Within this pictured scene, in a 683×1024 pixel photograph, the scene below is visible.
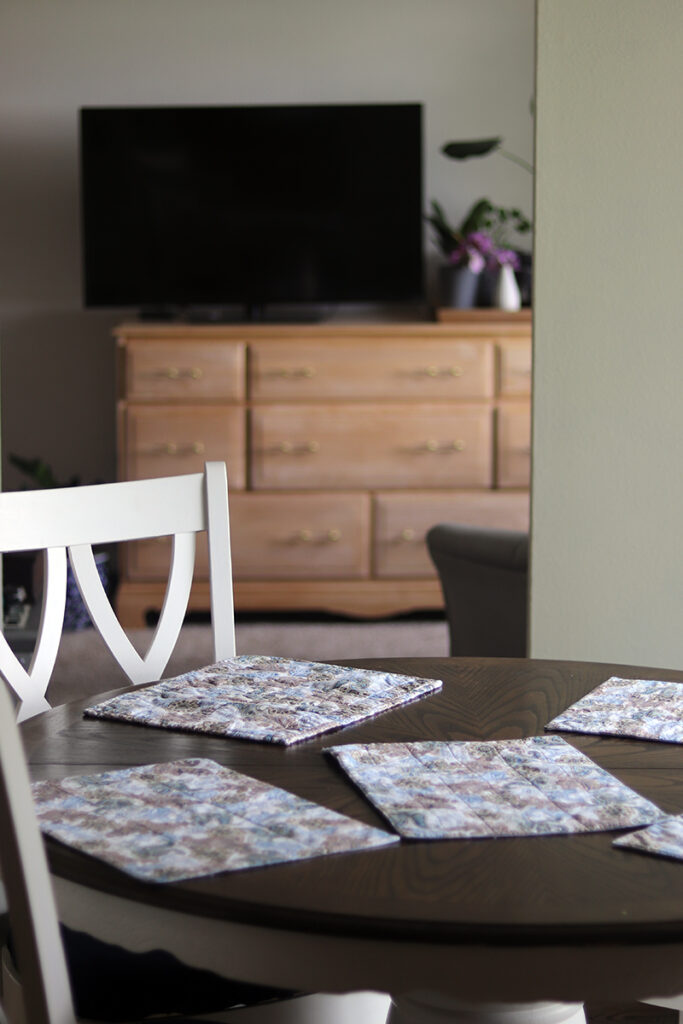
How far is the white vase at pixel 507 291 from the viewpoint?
15.1 feet

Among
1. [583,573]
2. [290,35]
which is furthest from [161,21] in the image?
[583,573]

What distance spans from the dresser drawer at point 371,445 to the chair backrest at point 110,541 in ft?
9.12

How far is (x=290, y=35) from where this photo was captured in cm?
497

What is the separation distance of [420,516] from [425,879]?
12.2 feet

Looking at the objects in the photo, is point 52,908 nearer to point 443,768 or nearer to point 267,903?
point 267,903

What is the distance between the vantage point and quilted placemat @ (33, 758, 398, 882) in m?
0.86

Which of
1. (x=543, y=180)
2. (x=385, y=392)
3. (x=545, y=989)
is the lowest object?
(x=545, y=989)

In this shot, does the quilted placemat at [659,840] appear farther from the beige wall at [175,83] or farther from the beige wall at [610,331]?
the beige wall at [175,83]

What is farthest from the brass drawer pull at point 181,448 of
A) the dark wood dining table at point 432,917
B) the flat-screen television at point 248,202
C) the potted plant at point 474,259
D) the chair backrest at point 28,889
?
the chair backrest at point 28,889

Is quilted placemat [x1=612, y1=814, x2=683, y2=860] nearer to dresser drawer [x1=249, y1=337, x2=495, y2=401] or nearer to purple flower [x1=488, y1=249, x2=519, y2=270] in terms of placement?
dresser drawer [x1=249, y1=337, x2=495, y2=401]

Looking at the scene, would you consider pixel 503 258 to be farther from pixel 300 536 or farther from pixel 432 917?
pixel 432 917

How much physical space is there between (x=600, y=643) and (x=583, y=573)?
0.14 metres

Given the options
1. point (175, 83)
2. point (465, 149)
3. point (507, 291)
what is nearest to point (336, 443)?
point (507, 291)

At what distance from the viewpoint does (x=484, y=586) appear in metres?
2.80
